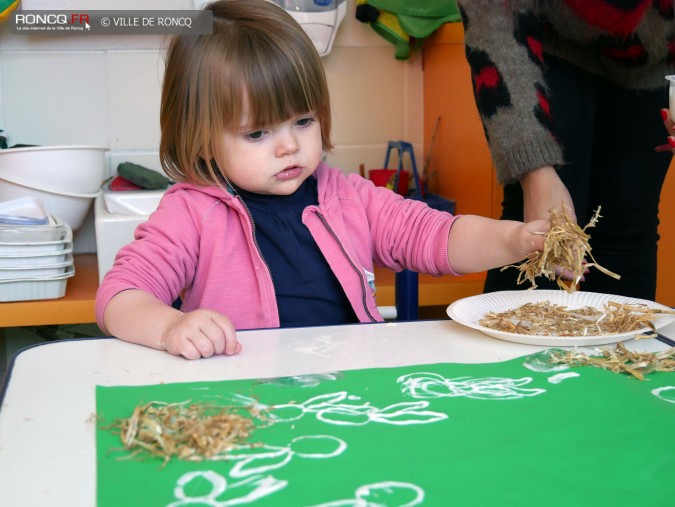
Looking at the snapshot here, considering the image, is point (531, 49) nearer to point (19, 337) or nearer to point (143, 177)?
point (143, 177)

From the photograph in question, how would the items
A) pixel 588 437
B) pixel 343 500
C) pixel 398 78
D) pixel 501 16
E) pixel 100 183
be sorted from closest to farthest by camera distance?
pixel 343 500
pixel 588 437
pixel 501 16
pixel 100 183
pixel 398 78

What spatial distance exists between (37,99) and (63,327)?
70cm

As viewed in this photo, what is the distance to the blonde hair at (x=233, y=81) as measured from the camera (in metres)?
1.17

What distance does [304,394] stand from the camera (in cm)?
75

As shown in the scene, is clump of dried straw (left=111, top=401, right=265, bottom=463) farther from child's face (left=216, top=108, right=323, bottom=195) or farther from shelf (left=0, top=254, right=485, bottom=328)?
shelf (left=0, top=254, right=485, bottom=328)

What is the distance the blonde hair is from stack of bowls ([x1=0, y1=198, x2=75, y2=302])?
Result: 824 mm

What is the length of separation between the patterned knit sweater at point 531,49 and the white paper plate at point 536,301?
0.26 m

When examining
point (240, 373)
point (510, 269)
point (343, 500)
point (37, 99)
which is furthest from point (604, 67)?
point (37, 99)

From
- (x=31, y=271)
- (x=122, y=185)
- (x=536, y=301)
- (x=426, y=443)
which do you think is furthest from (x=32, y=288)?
(x=426, y=443)

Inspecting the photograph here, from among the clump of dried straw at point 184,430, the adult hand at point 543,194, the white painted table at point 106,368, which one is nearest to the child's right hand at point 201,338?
the white painted table at point 106,368

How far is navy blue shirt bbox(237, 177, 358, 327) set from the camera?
1254 millimetres

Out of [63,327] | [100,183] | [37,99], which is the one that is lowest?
[63,327]

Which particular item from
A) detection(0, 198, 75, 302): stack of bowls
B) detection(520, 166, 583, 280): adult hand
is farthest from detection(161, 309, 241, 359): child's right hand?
detection(0, 198, 75, 302): stack of bowls

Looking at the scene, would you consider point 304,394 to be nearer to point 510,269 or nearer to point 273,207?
point 273,207
